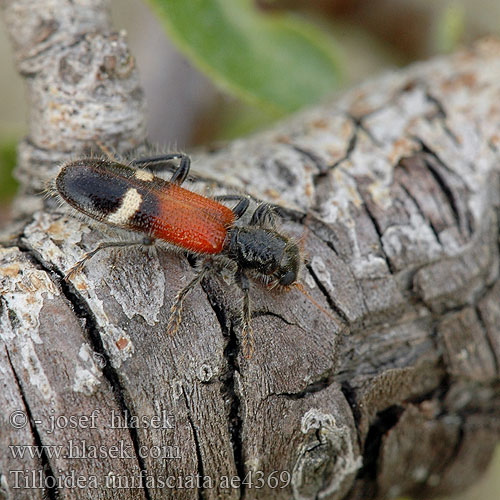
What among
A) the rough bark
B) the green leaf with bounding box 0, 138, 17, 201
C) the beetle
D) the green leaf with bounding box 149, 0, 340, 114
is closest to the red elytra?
the beetle

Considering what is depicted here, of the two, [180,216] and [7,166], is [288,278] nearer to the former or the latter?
[180,216]

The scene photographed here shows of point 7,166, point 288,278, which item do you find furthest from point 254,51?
point 288,278

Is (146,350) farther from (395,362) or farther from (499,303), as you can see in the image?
(499,303)

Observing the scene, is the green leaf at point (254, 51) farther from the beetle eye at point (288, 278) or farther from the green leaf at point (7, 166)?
the beetle eye at point (288, 278)

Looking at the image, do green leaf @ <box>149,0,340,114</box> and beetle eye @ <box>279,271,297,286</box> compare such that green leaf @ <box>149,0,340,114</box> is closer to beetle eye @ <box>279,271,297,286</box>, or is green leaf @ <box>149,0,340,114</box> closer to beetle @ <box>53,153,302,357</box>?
beetle @ <box>53,153,302,357</box>

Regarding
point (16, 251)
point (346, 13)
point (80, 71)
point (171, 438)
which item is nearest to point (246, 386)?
point (171, 438)

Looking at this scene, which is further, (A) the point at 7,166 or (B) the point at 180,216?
(A) the point at 7,166
